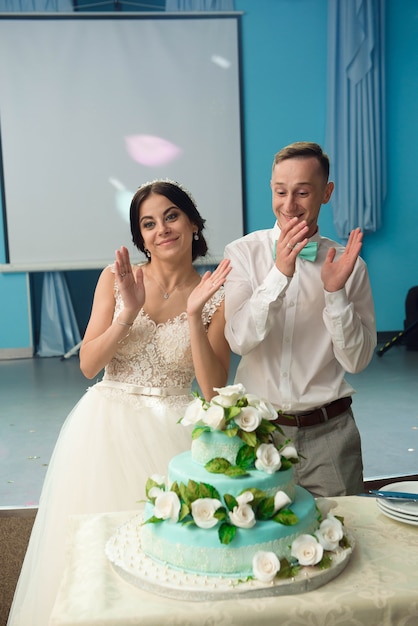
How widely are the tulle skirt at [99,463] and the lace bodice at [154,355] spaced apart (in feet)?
0.18

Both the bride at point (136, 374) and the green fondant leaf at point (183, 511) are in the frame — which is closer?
the green fondant leaf at point (183, 511)

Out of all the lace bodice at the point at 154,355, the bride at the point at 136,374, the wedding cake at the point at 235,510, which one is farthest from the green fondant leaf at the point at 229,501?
the lace bodice at the point at 154,355

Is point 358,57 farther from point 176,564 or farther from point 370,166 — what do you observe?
point 176,564

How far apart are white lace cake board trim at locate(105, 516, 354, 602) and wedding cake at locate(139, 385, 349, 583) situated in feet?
0.04

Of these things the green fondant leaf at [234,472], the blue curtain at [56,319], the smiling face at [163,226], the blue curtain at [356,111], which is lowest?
the blue curtain at [56,319]

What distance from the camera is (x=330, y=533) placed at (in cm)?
136

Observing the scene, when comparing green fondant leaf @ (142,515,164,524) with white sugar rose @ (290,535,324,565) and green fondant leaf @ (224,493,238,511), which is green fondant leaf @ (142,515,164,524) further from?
white sugar rose @ (290,535,324,565)

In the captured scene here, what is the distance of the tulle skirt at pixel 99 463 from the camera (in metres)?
2.27

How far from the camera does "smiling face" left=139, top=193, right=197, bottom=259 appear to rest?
242cm

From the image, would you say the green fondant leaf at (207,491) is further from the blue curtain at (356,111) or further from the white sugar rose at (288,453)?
the blue curtain at (356,111)

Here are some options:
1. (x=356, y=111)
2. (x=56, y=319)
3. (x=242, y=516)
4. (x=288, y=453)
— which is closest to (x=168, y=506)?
(x=242, y=516)

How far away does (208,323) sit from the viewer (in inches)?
98.9

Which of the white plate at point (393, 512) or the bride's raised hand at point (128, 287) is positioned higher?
the bride's raised hand at point (128, 287)

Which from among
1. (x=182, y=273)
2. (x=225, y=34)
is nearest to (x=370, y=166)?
(x=225, y=34)
